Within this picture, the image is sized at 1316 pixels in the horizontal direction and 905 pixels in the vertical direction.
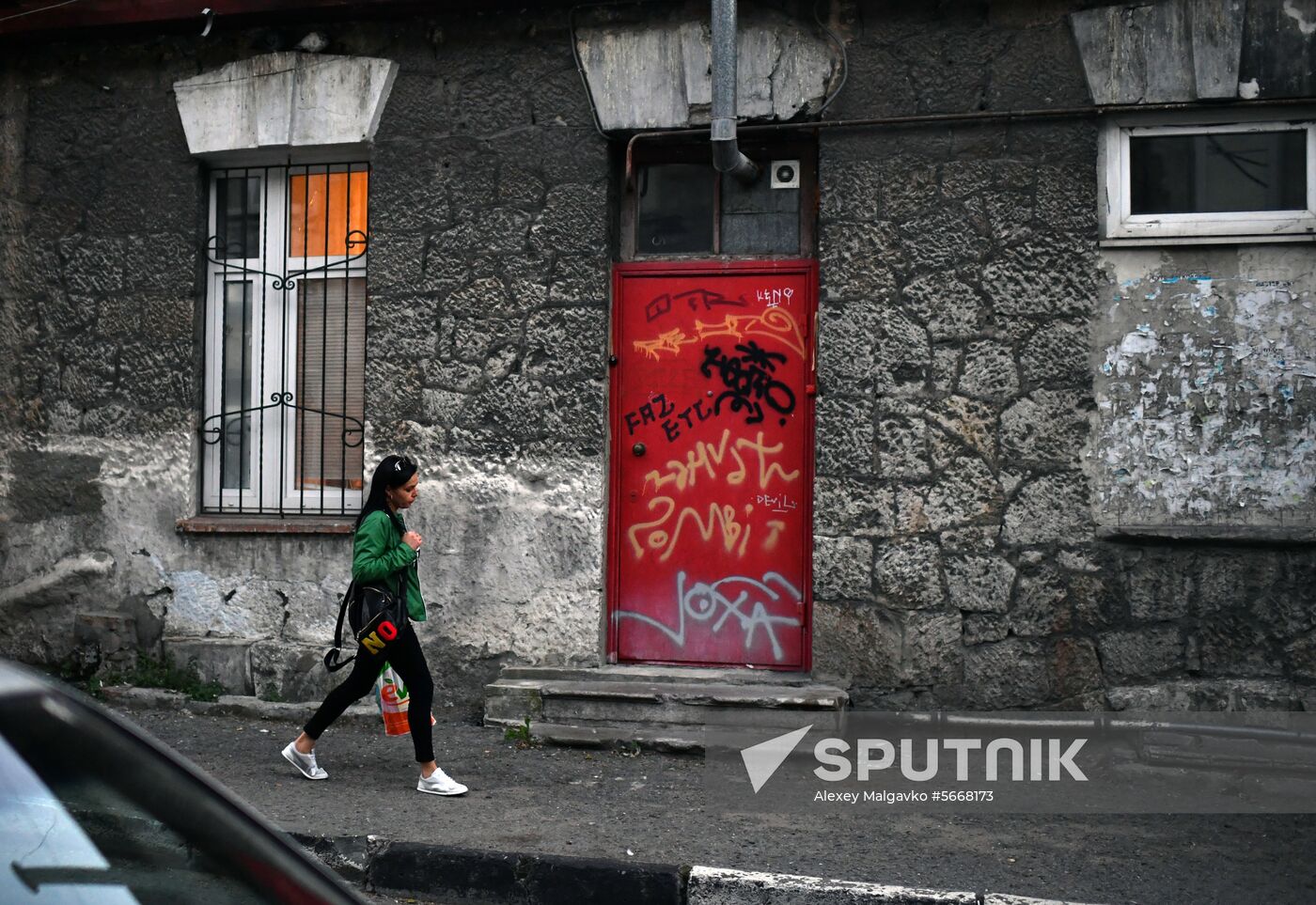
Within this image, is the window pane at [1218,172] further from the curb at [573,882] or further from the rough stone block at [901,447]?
the curb at [573,882]

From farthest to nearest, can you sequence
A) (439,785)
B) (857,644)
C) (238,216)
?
(238,216)
(857,644)
(439,785)

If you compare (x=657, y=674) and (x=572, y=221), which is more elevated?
(x=572, y=221)

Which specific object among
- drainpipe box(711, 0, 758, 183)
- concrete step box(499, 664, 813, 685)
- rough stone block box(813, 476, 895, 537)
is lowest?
concrete step box(499, 664, 813, 685)

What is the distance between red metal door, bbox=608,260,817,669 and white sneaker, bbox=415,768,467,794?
1774 millimetres

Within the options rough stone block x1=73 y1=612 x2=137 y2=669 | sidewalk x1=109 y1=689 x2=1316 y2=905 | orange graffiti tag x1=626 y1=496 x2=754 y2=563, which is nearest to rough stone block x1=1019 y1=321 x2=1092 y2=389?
orange graffiti tag x1=626 y1=496 x2=754 y2=563

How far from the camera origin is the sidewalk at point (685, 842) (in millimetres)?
4730

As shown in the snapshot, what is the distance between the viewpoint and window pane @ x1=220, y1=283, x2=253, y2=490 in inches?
319

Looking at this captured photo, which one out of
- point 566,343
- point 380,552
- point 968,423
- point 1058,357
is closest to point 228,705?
point 380,552

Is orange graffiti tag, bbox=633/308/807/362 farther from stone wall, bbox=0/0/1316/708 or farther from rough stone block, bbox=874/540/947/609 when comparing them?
rough stone block, bbox=874/540/947/609

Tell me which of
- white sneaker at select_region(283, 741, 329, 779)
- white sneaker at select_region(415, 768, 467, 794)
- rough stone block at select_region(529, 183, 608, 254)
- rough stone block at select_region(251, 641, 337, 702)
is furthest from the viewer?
rough stone block at select_region(251, 641, 337, 702)

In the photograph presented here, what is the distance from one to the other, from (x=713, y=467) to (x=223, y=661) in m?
3.21

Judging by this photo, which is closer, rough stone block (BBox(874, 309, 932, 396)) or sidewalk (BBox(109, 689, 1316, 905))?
sidewalk (BBox(109, 689, 1316, 905))

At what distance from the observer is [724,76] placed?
253 inches

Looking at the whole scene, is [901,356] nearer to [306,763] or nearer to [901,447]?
[901,447]
